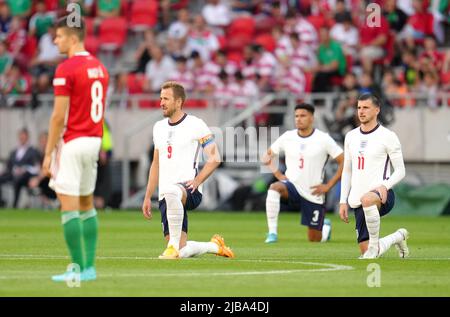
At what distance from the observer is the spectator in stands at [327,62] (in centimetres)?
2970

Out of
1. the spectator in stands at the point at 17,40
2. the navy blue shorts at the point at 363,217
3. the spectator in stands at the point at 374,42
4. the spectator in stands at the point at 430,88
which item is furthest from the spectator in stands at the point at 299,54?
the navy blue shorts at the point at 363,217

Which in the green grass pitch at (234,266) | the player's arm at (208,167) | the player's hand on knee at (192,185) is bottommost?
the green grass pitch at (234,266)

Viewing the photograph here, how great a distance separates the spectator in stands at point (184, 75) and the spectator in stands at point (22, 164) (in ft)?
12.6

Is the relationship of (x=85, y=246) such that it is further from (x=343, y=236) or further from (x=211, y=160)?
(x=343, y=236)

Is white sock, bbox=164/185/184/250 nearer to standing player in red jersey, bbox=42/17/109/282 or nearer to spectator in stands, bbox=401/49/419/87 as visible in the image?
standing player in red jersey, bbox=42/17/109/282

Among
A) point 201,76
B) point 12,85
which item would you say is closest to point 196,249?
point 201,76

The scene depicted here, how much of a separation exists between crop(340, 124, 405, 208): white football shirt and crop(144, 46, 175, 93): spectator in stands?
1666 cm

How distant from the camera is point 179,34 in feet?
106

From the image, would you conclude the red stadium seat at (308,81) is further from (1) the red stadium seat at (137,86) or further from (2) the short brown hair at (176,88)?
(2) the short brown hair at (176,88)

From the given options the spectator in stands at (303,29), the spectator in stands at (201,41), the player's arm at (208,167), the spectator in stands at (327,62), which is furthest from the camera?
the spectator in stands at (201,41)

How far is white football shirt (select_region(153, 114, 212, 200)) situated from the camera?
583 inches

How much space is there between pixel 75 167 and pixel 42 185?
64.8 feet

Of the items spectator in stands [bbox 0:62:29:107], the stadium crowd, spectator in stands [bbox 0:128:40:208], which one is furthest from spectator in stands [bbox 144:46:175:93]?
spectator in stands [bbox 0:62:29:107]
